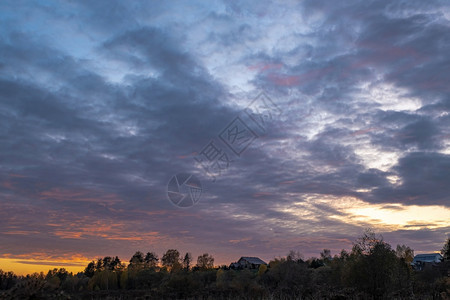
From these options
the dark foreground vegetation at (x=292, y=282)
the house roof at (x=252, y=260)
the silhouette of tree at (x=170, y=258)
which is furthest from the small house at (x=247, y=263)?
the dark foreground vegetation at (x=292, y=282)

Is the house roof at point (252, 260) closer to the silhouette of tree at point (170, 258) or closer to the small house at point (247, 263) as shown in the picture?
the small house at point (247, 263)

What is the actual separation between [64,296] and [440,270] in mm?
74231

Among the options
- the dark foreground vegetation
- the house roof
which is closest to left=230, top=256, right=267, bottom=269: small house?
the house roof

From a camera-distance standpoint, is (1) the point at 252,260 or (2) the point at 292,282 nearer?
(2) the point at 292,282

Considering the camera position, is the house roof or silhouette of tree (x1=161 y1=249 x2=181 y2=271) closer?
silhouette of tree (x1=161 y1=249 x2=181 y2=271)

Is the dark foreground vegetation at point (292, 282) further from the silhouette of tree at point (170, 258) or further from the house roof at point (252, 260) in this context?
the house roof at point (252, 260)

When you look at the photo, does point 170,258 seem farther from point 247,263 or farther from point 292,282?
point 292,282

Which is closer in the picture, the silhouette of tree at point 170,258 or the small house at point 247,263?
the silhouette of tree at point 170,258

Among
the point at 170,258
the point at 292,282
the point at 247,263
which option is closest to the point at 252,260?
the point at 247,263

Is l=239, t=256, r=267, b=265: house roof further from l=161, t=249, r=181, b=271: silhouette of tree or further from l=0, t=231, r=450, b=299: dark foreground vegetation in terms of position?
l=0, t=231, r=450, b=299: dark foreground vegetation

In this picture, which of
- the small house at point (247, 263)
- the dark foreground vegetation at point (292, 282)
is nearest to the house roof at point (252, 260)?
the small house at point (247, 263)

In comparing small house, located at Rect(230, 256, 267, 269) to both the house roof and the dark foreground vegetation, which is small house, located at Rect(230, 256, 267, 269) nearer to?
the house roof

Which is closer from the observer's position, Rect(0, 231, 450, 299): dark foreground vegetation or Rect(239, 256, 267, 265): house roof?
Rect(0, 231, 450, 299): dark foreground vegetation

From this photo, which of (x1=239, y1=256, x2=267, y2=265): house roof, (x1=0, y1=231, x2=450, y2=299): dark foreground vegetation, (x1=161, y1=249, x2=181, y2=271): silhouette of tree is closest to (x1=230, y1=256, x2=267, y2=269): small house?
(x1=239, y1=256, x2=267, y2=265): house roof
